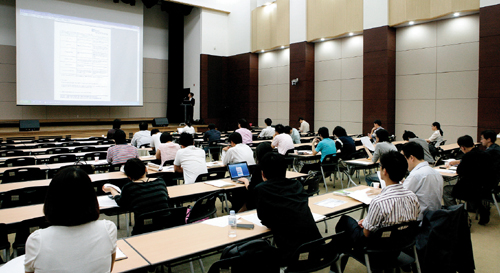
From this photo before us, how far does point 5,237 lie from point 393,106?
39.4 feet

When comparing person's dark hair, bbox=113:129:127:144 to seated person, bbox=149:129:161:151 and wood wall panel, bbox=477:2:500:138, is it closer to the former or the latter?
seated person, bbox=149:129:161:151

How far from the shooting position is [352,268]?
369 cm

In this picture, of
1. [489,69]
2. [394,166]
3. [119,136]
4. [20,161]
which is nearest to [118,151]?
[119,136]

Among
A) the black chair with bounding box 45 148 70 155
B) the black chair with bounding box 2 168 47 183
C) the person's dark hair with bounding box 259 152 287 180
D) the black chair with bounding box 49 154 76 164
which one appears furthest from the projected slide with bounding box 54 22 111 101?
the person's dark hair with bounding box 259 152 287 180

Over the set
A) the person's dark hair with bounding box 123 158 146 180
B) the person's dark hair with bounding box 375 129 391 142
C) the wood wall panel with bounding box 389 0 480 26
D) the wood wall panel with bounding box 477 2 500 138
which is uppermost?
the wood wall panel with bounding box 389 0 480 26

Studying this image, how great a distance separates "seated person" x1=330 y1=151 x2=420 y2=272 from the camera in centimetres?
269

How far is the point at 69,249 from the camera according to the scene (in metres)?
1.75

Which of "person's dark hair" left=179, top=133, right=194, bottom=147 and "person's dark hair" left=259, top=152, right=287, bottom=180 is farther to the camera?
"person's dark hair" left=179, top=133, right=194, bottom=147

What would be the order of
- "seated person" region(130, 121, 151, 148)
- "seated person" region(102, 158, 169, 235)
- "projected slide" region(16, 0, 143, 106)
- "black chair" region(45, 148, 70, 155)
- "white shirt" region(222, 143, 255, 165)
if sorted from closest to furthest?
"seated person" region(102, 158, 169, 235)
"white shirt" region(222, 143, 255, 165)
"black chair" region(45, 148, 70, 155)
"seated person" region(130, 121, 151, 148)
"projected slide" region(16, 0, 143, 106)

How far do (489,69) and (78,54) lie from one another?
14.7m

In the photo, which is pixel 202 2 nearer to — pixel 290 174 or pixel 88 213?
pixel 290 174

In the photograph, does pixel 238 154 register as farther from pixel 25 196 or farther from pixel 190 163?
pixel 25 196

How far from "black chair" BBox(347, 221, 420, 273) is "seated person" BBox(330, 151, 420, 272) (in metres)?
0.06

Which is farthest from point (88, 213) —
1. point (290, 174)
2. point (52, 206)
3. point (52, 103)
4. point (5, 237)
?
point (52, 103)
